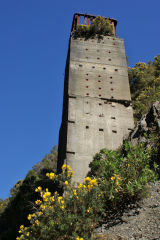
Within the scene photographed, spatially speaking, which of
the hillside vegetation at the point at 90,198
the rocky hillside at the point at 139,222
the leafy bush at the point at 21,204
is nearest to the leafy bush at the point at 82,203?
the hillside vegetation at the point at 90,198

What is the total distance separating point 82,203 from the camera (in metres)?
4.48

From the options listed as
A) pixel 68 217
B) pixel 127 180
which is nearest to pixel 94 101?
pixel 127 180

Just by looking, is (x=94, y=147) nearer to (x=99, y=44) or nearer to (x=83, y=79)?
(x=83, y=79)

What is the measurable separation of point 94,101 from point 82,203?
597cm

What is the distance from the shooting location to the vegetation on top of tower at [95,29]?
12.3m

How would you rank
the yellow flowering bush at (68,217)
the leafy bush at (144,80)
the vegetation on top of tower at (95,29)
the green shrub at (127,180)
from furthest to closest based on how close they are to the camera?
the leafy bush at (144,80)
the vegetation on top of tower at (95,29)
the green shrub at (127,180)
the yellow flowering bush at (68,217)

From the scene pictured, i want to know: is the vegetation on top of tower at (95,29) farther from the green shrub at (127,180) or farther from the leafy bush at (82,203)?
the leafy bush at (82,203)

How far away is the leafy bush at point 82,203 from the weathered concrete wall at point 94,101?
9.73 ft

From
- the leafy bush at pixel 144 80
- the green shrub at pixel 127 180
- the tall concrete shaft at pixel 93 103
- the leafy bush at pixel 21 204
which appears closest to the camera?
the green shrub at pixel 127 180

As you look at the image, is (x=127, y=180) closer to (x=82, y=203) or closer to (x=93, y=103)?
(x=82, y=203)

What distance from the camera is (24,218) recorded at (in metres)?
9.88

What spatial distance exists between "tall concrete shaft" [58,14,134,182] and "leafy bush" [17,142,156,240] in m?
2.94

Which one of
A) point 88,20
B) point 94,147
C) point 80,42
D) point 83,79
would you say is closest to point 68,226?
point 94,147

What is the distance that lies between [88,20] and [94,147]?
735 centimetres
